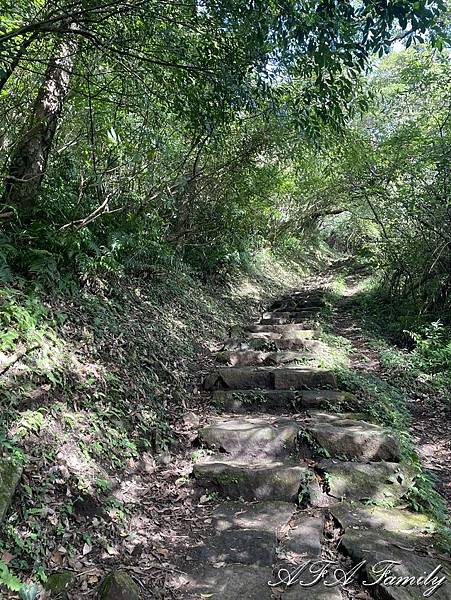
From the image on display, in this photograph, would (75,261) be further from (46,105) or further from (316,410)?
(316,410)

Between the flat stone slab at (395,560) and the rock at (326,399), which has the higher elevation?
the rock at (326,399)

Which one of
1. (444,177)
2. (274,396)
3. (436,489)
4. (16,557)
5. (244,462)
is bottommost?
(16,557)

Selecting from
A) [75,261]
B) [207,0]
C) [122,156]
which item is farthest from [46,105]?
[207,0]

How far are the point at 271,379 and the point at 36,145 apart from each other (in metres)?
4.31

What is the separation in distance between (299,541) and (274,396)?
2526 millimetres

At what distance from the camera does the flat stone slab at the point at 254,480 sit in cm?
403

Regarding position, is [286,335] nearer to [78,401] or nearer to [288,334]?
[288,334]

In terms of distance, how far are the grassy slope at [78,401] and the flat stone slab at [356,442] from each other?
1631 mm

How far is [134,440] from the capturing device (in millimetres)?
4363

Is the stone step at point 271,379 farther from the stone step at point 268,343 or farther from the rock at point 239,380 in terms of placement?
the stone step at point 268,343

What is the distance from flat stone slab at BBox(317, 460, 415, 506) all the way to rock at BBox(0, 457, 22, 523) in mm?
2692

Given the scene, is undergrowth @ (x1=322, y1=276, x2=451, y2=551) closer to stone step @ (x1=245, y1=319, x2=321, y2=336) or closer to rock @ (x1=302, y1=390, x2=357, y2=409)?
rock @ (x1=302, y1=390, x2=357, y2=409)

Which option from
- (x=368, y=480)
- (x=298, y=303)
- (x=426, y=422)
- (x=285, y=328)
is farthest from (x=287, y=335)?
(x=368, y=480)

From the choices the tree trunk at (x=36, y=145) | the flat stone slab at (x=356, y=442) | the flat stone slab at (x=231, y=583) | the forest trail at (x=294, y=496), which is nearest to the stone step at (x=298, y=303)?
the forest trail at (x=294, y=496)
